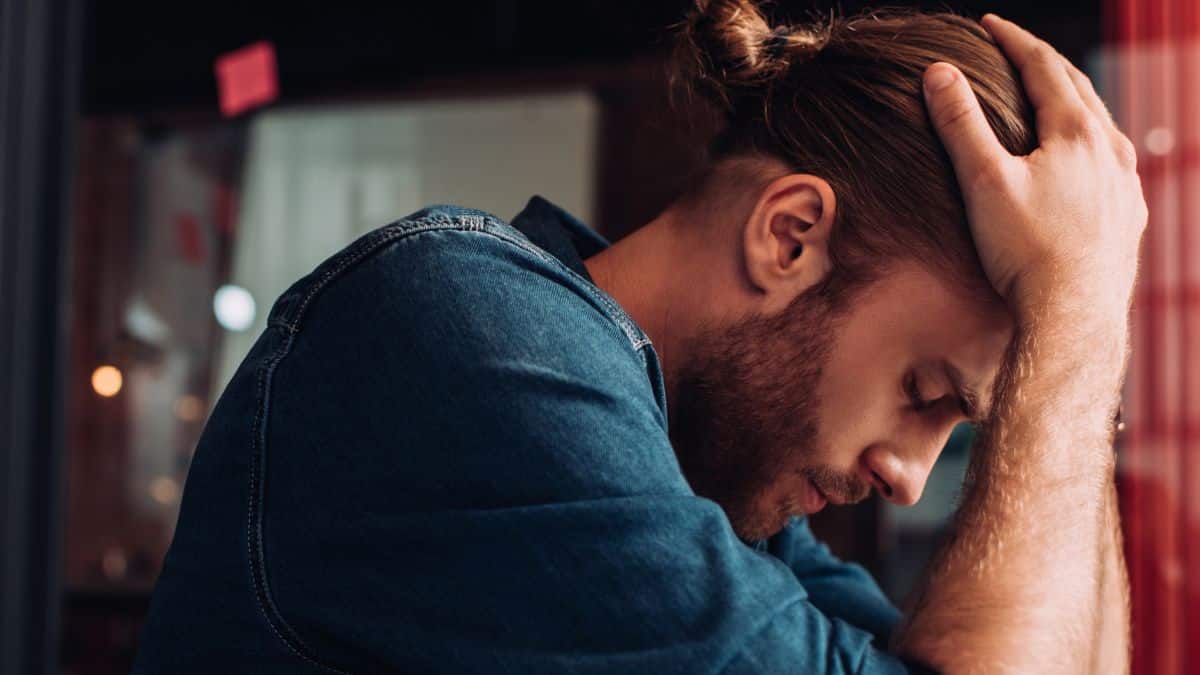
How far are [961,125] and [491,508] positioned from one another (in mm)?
524

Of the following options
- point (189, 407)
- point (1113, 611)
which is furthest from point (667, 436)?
point (189, 407)

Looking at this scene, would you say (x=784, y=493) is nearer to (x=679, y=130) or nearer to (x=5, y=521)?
(x=679, y=130)

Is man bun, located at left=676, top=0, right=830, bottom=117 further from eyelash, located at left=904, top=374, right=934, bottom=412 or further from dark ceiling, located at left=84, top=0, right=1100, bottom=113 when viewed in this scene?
dark ceiling, located at left=84, top=0, right=1100, bottom=113

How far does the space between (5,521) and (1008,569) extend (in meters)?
1.66

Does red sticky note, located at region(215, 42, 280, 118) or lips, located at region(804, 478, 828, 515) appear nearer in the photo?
lips, located at region(804, 478, 828, 515)

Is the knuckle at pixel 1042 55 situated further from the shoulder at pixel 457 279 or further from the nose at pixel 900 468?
the shoulder at pixel 457 279

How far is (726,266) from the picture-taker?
1.04 metres

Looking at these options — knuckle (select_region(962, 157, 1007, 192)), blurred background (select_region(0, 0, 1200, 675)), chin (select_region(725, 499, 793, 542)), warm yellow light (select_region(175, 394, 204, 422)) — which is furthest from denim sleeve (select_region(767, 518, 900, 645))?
warm yellow light (select_region(175, 394, 204, 422))

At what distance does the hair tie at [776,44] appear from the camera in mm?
1112

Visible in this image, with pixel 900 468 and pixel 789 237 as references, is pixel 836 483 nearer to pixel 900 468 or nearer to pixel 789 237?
pixel 900 468

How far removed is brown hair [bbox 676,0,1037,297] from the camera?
0.97m

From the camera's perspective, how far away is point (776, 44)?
1123 mm

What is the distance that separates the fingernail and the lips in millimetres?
371

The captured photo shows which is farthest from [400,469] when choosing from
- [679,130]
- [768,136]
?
[679,130]
